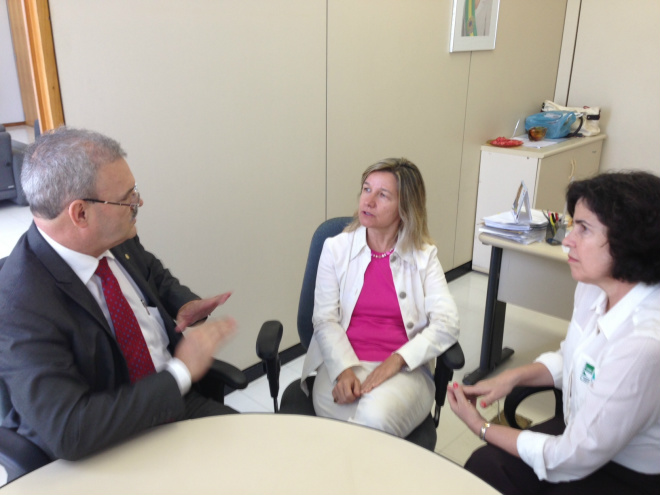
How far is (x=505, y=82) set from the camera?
14.1 ft

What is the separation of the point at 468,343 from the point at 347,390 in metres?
1.76

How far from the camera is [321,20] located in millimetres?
2857

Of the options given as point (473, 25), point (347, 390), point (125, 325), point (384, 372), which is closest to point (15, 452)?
point (125, 325)

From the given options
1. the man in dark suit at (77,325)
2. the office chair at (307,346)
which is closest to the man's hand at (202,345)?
the man in dark suit at (77,325)

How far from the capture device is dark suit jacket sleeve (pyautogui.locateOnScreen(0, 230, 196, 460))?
1226 millimetres

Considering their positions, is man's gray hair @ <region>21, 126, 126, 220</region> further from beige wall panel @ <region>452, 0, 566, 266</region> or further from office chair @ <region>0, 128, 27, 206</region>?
beige wall panel @ <region>452, 0, 566, 266</region>

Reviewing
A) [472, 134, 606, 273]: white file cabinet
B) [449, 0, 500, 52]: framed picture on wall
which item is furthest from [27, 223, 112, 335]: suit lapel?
[472, 134, 606, 273]: white file cabinet

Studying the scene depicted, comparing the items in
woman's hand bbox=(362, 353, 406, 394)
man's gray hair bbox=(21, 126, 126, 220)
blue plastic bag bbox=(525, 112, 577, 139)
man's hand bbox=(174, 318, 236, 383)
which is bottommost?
woman's hand bbox=(362, 353, 406, 394)

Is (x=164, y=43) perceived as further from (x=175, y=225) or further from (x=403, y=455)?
(x=403, y=455)

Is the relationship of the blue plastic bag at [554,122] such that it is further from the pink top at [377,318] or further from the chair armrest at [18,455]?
the chair armrest at [18,455]

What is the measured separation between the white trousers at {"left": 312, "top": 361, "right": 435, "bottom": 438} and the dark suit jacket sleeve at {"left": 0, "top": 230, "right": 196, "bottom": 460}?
684 mm

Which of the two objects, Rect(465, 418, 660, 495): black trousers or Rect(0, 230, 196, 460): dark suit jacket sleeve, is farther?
Rect(465, 418, 660, 495): black trousers

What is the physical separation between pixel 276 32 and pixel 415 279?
1.38 m

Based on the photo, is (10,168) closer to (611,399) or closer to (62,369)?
(62,369)
